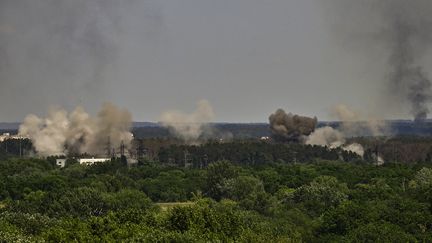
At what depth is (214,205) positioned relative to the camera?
89625mm

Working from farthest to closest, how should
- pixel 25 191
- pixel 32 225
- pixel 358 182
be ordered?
pixel 358 182
pixel 25 191
pixel 32 225

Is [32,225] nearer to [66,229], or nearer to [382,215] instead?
[66,229]

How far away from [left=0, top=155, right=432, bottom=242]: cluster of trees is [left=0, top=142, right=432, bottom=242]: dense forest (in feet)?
0.37

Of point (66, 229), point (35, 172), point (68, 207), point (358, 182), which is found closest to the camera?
point (66, 229)

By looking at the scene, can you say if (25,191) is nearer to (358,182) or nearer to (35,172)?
(35,172)

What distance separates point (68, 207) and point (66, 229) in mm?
36924

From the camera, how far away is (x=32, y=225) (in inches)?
2744

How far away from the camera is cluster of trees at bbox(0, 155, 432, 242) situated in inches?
2416

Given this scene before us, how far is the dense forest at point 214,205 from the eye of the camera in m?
61.3

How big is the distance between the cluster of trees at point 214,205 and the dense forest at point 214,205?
0.11 metres

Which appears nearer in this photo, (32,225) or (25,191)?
(32,225)

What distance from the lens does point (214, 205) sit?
89.6 meters

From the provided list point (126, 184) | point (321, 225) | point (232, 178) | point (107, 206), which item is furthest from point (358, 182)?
point (321, 225)

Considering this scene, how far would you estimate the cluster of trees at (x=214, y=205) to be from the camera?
61375 millimetres
